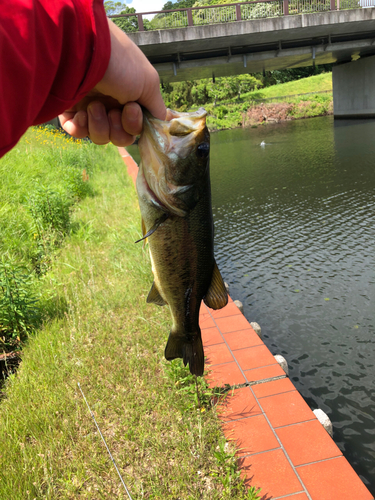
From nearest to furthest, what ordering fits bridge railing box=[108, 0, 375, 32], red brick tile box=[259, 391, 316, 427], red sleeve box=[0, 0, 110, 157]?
red sleeve box=[0, 0, 110, 157] → red brick tile box=[259, 391, 316, 427] → bridge railing box=[108, 0, 375, 32]

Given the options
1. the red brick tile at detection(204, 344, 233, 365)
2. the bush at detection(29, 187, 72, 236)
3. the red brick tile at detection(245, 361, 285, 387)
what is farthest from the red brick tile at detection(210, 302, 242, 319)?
the bush at detection(29, 187, 72, 236)

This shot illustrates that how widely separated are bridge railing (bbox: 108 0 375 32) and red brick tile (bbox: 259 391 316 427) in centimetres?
1929

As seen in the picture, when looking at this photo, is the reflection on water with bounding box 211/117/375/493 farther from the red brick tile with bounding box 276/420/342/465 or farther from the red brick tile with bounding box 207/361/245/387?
the red brick tile with bounding box 207/361/245/387

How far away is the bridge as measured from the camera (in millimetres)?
19219

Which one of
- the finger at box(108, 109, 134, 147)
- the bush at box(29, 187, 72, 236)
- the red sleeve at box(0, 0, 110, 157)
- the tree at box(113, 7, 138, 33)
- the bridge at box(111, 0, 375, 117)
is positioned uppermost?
the tree at box(113, 7, 138, 33)

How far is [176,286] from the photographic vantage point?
1732 millimetres

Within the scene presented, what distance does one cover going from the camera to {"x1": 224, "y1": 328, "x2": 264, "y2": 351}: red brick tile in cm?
409

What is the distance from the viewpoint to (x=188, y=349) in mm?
1933

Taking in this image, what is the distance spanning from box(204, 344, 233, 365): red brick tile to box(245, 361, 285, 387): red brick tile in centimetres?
28

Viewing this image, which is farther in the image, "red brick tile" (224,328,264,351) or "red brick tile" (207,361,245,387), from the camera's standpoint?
"red brick tile" (224,328,264,351)

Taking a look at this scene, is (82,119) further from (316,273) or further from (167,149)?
(316,273)

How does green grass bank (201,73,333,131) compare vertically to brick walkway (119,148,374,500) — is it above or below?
below

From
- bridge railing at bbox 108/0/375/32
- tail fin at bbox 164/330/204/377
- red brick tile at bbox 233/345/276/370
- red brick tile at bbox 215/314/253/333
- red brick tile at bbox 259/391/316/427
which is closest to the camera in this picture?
tail fin at bbox 164/330/204/377

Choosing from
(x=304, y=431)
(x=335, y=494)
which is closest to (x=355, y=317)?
(x=304, y=431)
